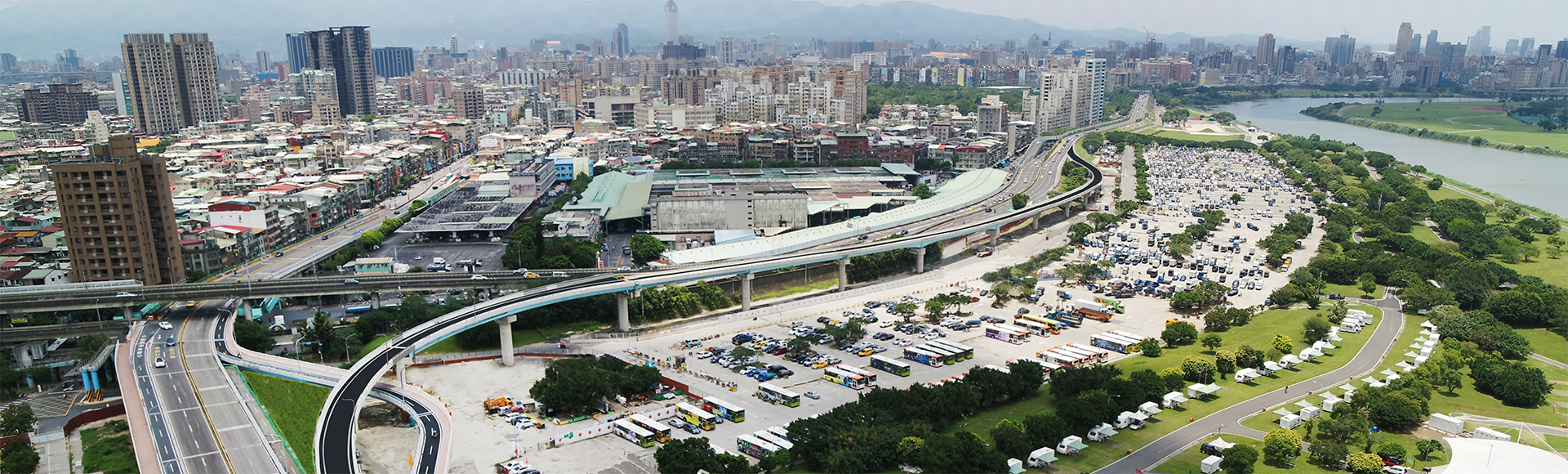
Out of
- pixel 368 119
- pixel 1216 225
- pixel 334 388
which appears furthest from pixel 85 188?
pixel 368 119

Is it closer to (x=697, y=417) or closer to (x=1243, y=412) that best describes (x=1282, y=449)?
(x=1243, y=412)

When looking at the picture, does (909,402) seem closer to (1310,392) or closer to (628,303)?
(1310,392)

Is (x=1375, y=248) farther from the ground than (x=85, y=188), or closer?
closer

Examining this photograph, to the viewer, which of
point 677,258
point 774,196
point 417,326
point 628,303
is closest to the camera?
point 417,326

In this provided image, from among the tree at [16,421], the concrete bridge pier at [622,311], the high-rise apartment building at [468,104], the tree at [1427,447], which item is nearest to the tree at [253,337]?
the tree at [16,421]

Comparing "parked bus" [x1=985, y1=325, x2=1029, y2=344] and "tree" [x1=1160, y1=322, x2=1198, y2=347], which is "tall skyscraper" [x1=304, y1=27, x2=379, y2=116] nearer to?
"parked bus" [x1=985, y1=325, x2=1029, y2=344]

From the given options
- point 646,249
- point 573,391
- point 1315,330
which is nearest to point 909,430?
point 573,391

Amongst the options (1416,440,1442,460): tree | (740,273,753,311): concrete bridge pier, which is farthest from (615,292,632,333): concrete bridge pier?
(1416,440,1442,460): tree
